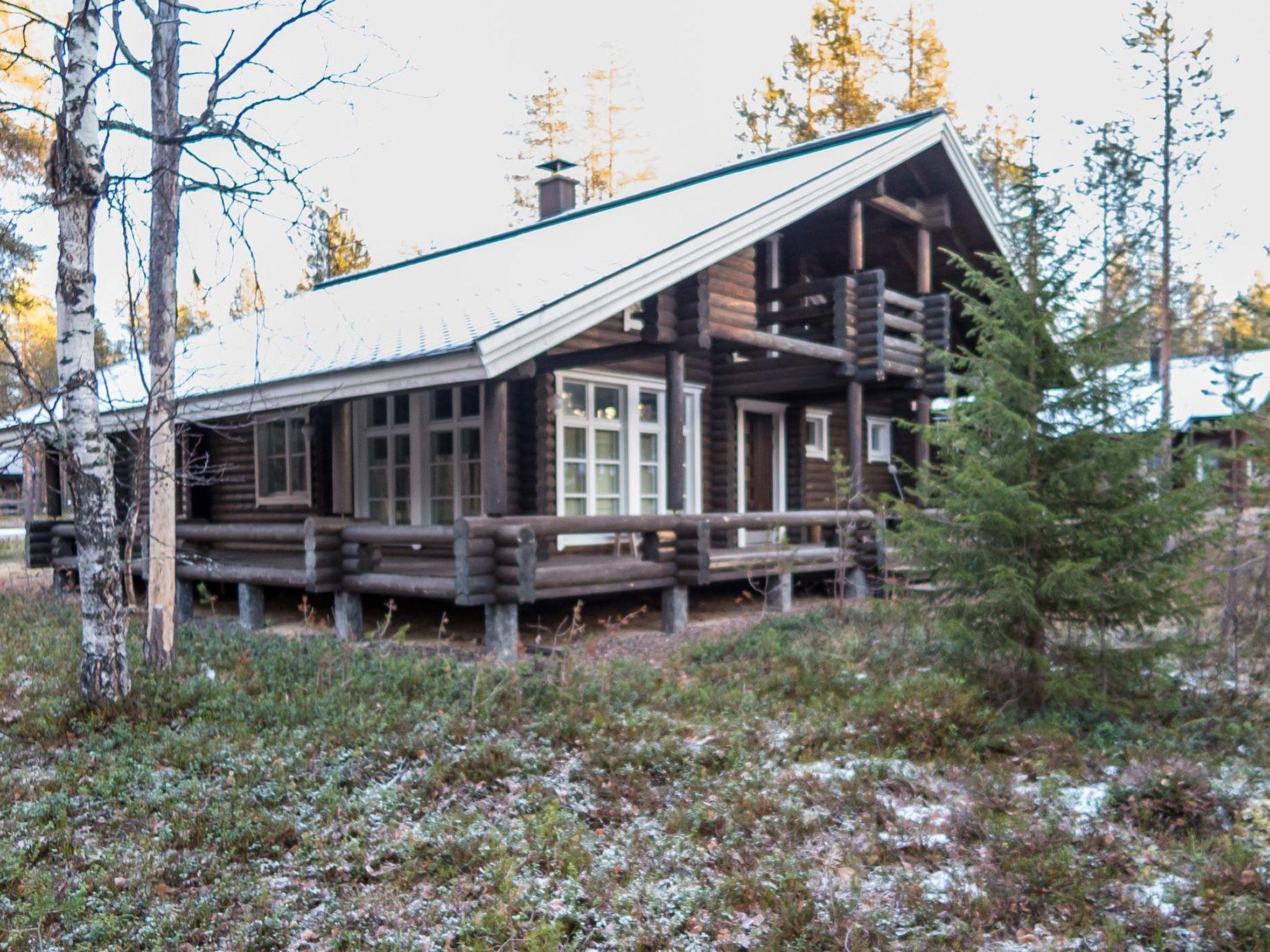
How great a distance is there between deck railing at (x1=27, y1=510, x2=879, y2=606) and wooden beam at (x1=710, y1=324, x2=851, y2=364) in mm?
2003

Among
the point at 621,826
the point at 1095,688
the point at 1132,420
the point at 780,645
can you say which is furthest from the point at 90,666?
the point at 1132,420

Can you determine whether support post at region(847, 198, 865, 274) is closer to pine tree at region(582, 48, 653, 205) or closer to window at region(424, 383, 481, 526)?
window at region(424, 383, 481, 526)

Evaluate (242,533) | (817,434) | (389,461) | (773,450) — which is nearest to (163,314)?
(242,533)

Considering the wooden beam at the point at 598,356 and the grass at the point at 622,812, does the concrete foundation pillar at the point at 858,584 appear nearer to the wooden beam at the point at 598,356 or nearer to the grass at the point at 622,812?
the wooden beam at the point at 598,356

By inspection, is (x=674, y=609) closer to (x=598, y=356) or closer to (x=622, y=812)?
(x=598, y=356)

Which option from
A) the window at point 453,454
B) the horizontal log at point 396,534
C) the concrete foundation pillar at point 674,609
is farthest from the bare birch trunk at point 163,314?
the window at point 453,454

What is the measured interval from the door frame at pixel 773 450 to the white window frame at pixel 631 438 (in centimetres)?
115

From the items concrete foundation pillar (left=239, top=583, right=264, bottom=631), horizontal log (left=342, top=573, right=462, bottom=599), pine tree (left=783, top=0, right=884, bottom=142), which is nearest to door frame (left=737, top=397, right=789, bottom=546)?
horizontal log (left=342, top=573, right=462, bottom=599)

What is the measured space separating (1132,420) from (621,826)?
429 centimetres

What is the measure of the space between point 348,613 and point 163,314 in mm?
3980

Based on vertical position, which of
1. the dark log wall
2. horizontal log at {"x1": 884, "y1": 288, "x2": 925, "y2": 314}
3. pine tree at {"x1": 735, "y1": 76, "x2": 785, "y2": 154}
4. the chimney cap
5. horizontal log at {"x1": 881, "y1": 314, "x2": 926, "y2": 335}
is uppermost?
pine tree at {"x1": 735, "y1": 76, "x2": 785, "y2": 154}

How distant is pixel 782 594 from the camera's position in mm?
12625

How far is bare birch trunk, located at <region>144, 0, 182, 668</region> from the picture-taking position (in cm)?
789

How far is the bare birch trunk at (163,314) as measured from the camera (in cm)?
789
